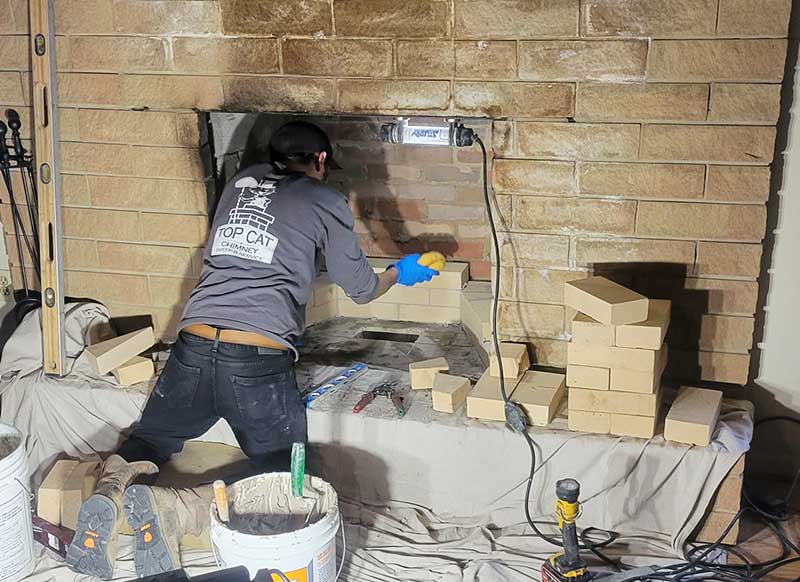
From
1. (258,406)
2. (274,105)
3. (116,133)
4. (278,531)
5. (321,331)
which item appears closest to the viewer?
(278,531)

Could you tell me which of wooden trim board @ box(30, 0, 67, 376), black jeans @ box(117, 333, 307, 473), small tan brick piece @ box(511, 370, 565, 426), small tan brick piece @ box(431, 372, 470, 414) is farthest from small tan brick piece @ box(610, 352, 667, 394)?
wooden trim board @ box(30, 0, 67, 376)

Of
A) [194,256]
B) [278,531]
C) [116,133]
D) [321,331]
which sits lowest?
[278,531]

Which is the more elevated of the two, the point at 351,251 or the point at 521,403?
the point at 351,251

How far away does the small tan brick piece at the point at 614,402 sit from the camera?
2.53 meters

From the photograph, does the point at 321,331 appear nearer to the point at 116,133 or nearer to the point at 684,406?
the point at 116,133

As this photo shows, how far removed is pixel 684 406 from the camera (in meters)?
2.62

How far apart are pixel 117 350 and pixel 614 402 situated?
1.66 metres

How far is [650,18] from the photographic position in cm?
249

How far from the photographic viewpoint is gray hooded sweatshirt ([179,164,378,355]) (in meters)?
2.62

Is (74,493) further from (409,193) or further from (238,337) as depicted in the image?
(409,193)

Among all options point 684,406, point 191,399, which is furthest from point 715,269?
point 191,399

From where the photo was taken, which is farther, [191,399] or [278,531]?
[191,399]

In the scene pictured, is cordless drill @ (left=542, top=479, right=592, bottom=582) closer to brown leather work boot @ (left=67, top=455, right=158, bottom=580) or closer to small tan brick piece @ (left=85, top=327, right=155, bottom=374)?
brown leather work boot @ (left=67, top=455, right=158, bottom=580)

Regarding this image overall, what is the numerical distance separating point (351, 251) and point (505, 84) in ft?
2.27
